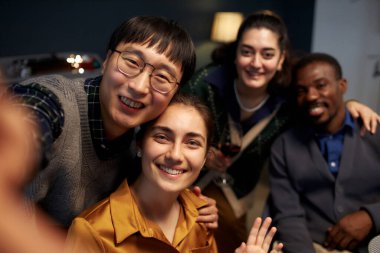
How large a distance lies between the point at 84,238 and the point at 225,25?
9.96ft

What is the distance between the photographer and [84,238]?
3.37ft

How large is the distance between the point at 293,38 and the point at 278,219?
9.57 ft

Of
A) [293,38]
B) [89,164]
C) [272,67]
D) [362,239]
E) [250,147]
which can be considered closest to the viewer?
[89,164]

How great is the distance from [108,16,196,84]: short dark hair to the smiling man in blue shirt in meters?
0.70

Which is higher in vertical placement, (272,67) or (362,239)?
(272,67)

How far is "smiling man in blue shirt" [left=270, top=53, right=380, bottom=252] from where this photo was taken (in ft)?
5.05

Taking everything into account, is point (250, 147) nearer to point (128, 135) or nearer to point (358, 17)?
point (128, 135)

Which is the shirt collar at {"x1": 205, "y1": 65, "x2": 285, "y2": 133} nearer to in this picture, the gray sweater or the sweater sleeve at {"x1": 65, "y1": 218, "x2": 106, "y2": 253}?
the gray sweater

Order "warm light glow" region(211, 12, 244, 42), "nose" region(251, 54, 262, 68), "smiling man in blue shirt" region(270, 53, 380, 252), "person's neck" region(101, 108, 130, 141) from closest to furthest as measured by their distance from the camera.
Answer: "person's neck" region(101, 108, 130, 141) < "smiling man in blue shirt" region(270, 53, 380, 252) < "nose" region(251, 54, 262, 68) < "warm light glow" region(211, 12, 244, 42)

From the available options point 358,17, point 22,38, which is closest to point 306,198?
point 22,38

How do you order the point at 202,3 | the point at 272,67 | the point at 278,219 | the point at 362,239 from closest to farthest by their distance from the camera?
1. the point at 362,239
2. the point at 278,219
3. the point at 272,67
4. the point at 202,3

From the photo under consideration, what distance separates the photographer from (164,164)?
117 cm

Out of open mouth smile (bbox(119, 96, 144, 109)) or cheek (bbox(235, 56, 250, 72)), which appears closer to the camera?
open mouth smile (bbox(119, 96, 144, 109))

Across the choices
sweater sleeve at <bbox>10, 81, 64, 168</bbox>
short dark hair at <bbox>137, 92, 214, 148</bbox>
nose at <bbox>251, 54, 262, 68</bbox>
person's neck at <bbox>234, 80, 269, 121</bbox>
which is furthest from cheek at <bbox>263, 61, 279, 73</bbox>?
sweater sleeve at <bbox>10, 81, 64, 168</bbox>
